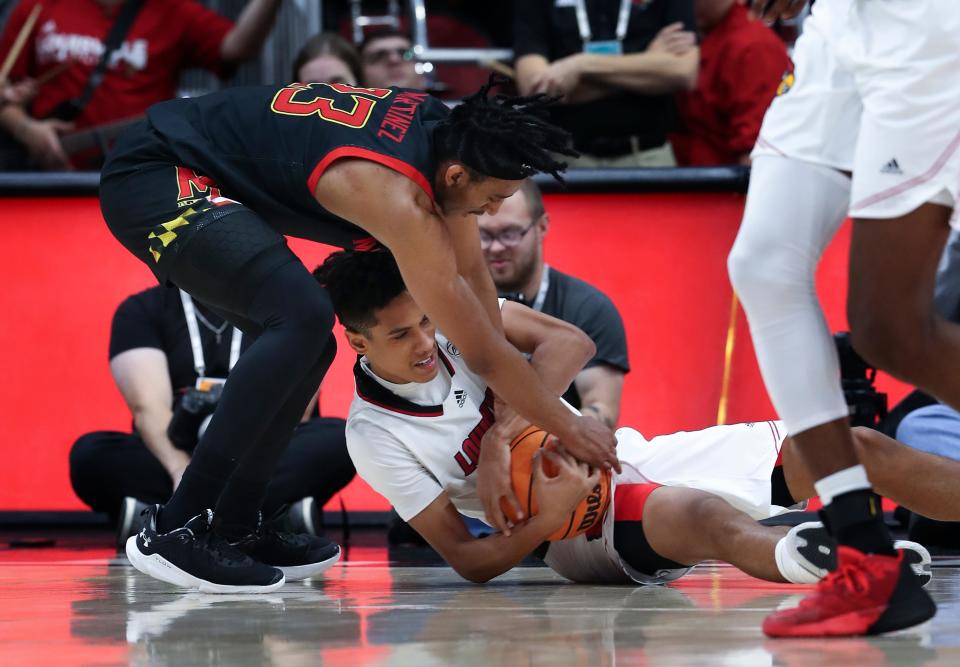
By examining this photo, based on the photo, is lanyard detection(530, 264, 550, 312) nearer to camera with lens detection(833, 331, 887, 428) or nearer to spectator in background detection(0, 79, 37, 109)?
camera with lens detection(833, 331, 887, 428)

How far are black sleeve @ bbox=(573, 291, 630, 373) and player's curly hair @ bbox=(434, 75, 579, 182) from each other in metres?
1.58

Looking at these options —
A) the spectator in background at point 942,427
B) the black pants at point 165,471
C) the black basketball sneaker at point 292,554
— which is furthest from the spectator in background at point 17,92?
the spectator in background at point 942,427

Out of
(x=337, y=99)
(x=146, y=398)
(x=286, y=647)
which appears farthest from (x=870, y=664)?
(x=146, y=398)

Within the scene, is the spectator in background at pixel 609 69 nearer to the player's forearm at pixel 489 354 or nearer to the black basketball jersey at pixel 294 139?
the black basketball jersey at pixel 294 139

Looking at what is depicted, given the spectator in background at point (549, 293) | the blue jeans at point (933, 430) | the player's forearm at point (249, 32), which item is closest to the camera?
the blue jeans at point (933, 430)

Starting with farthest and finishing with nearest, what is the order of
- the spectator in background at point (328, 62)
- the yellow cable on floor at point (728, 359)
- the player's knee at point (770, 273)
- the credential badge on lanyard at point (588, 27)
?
the spectator in background at point (328, 62) → the credential badge on lanyard at point (588, 27) → the yellow cable on floor at point (728, 359) → the player's knee at point (770, 273)

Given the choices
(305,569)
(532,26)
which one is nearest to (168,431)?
(305,569)

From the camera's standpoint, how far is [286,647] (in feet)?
6.38

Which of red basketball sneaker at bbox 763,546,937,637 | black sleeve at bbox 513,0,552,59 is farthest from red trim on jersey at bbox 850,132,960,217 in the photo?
black sleeve at bbox 513,0,552,59

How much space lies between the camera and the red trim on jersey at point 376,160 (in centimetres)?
278

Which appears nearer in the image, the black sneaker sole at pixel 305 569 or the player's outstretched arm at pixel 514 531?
the player's outstretched arm at pixel 514 531

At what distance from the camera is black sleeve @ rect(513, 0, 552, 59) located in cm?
533

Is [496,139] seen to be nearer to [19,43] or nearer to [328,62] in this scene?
[328,62]

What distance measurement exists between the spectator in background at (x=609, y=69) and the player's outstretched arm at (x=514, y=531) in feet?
8.34
